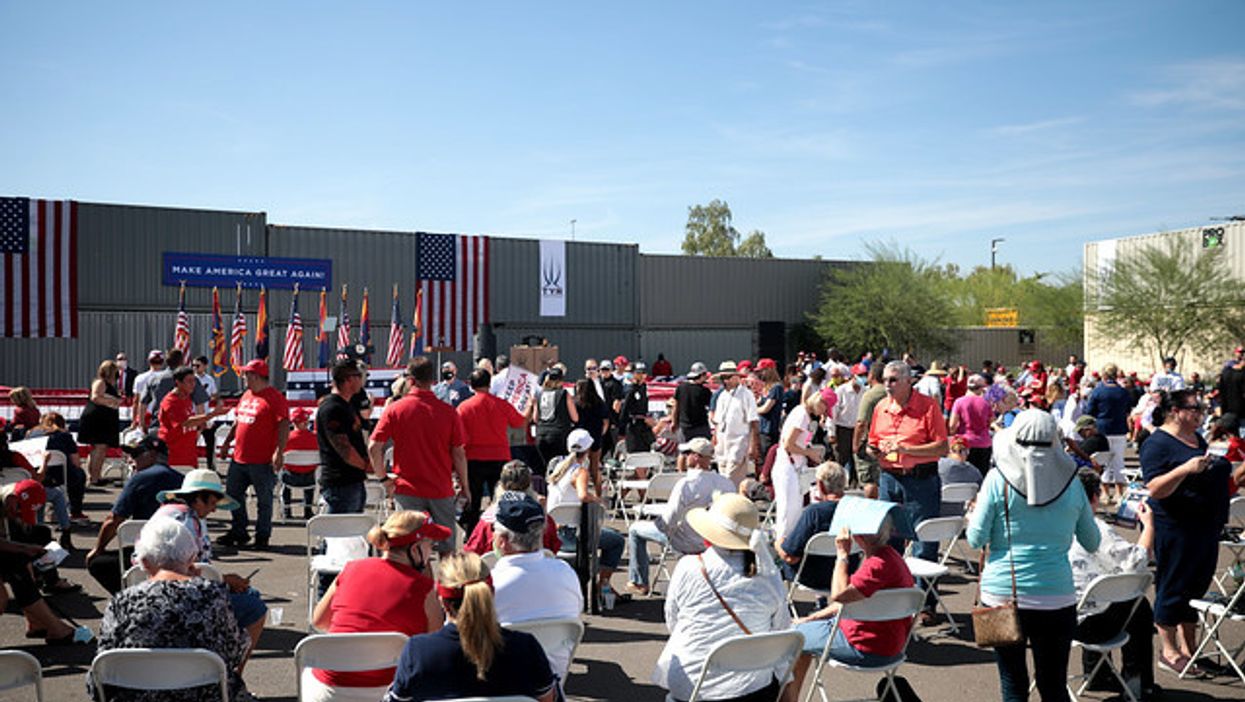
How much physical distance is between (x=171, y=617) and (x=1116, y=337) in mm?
36087

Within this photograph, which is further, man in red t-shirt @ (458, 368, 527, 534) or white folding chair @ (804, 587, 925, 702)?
man in red t-shirt @ (458, 368, 527, 534)

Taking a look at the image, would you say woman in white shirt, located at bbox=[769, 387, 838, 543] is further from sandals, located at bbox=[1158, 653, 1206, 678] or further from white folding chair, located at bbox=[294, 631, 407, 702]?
white folding chair, located at bbox=[294, 631, 407, 702]

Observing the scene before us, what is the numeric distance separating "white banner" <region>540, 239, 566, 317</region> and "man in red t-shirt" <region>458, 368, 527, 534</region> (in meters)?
24.4

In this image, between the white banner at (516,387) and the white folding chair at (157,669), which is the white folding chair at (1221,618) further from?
the white banner at (516,387)

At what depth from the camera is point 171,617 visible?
13.6ft

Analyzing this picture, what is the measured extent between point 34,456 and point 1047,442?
902 cm

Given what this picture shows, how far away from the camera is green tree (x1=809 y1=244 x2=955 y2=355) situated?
123 ft

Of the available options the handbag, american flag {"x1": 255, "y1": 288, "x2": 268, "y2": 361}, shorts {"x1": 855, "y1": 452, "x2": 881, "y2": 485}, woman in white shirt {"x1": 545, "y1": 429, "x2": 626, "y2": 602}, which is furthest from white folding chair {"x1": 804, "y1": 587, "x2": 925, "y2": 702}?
american flag {"x1": 255, "y1": 288, "x2": 268, "y2": 361}

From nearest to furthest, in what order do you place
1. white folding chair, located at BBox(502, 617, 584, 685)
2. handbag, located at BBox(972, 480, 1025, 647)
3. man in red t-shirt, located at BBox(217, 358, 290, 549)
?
white folding chair, located at BBox(502, 617, 584, 685)
handbag, located at BBox(972, 480, 1025, 647)
man in red t-shirt, located at BBox(217, 358, 290, 549)

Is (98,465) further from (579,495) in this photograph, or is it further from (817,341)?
(817,341)

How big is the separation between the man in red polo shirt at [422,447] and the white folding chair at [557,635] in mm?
3116

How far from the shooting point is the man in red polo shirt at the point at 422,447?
25.2 ft

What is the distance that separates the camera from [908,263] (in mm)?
38969

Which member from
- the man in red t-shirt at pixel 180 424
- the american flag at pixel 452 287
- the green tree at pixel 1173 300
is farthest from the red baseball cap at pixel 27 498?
the green tree at pixel 1173 300
